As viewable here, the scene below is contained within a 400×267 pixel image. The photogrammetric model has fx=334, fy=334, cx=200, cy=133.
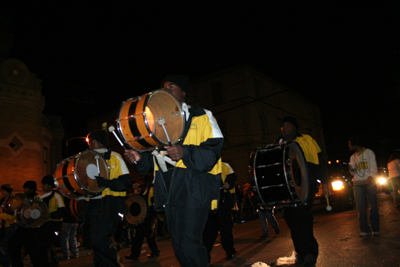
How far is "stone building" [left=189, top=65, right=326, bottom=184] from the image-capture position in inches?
1340

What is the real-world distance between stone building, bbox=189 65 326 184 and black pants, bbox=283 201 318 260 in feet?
88.9

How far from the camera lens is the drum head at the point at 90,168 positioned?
202 inches

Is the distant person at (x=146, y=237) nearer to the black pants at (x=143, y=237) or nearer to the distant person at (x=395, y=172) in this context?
the black pants at (x=143, y=237)

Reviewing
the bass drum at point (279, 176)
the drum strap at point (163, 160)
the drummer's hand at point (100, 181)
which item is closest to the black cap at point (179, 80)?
the drum strap at point (163, 160)

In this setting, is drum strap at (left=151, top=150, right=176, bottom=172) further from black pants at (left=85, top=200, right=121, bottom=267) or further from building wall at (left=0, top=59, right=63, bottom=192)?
building wall at (left=0, top=59, right=63, bottom=192)

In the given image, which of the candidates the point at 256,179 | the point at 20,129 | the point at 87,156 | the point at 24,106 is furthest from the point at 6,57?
the point at 256,179

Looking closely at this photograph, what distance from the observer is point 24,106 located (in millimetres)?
19516

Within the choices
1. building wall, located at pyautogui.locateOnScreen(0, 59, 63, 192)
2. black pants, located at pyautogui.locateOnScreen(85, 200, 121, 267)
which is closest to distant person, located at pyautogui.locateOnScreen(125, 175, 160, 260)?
black pants, located at pyautogui.locateOnScreen(85, 200, 121, 267)

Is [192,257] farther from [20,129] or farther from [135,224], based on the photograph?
[20,129]

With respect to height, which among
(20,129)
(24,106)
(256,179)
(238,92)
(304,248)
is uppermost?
(238,92)

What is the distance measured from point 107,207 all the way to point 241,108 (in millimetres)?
30373

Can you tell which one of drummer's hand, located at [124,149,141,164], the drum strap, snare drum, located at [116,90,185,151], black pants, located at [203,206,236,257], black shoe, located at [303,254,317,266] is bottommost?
black shoe, located at [303,254,317,266]

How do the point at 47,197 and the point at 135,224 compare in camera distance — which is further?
the point at 135,224

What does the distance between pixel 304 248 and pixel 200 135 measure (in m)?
2.84
